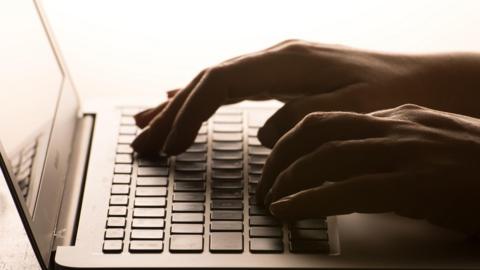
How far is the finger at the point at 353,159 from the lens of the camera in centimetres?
77

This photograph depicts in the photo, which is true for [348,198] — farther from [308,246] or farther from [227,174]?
[227,174]

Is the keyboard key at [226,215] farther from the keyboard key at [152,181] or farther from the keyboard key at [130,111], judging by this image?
the keyboard key at [130,111]

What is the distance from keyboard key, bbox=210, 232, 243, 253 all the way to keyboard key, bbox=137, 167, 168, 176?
119mm

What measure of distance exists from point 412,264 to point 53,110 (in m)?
0.45

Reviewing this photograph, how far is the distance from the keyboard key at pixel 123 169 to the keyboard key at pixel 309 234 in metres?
0.21

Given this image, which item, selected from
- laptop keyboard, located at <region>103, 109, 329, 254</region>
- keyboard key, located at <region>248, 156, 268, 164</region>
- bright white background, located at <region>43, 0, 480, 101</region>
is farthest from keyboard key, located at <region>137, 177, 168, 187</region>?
bright white background, located at <region>43, 0, 480, 101</region>

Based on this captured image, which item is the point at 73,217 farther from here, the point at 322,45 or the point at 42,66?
the point at 322,45

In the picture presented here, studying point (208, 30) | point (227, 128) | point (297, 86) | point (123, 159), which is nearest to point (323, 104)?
point (297, 86)

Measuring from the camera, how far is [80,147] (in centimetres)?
96

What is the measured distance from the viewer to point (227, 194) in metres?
0.87

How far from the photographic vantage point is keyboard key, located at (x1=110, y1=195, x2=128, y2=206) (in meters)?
0.85

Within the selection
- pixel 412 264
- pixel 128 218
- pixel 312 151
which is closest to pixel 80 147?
pixel 128 218

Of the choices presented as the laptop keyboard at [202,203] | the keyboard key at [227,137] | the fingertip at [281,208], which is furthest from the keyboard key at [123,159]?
the fingertip at [281,208]

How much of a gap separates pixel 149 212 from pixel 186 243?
6 centimetres
